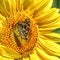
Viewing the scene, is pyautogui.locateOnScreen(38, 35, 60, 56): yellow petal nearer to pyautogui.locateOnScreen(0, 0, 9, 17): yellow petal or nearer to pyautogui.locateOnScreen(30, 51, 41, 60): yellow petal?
pyautogui.locateOnScreen(30, 51, 41, 60): yellow petal

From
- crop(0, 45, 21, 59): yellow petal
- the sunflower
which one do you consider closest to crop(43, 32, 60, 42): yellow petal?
the sunflower

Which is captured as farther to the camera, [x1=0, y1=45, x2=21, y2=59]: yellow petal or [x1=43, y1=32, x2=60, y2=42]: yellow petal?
[x1=43, y1=32, x2=60, y2=42]: yellow petal

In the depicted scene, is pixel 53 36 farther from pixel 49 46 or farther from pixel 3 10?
pixel 3 10

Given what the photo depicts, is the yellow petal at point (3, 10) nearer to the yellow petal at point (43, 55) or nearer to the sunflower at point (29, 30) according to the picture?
the sunflower at point (29, 30)

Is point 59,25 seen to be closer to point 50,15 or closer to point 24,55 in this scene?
point 50,15

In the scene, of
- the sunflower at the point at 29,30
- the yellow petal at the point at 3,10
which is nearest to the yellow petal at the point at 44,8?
the sunflower at the point at 29,30

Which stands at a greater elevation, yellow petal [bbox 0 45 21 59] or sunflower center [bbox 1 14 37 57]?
sunflower center [bbox 1 14 37 57]

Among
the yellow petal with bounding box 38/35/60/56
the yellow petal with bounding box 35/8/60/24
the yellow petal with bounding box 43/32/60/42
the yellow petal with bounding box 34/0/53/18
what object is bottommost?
the yellow petal with bounding box 38/35/60/56
